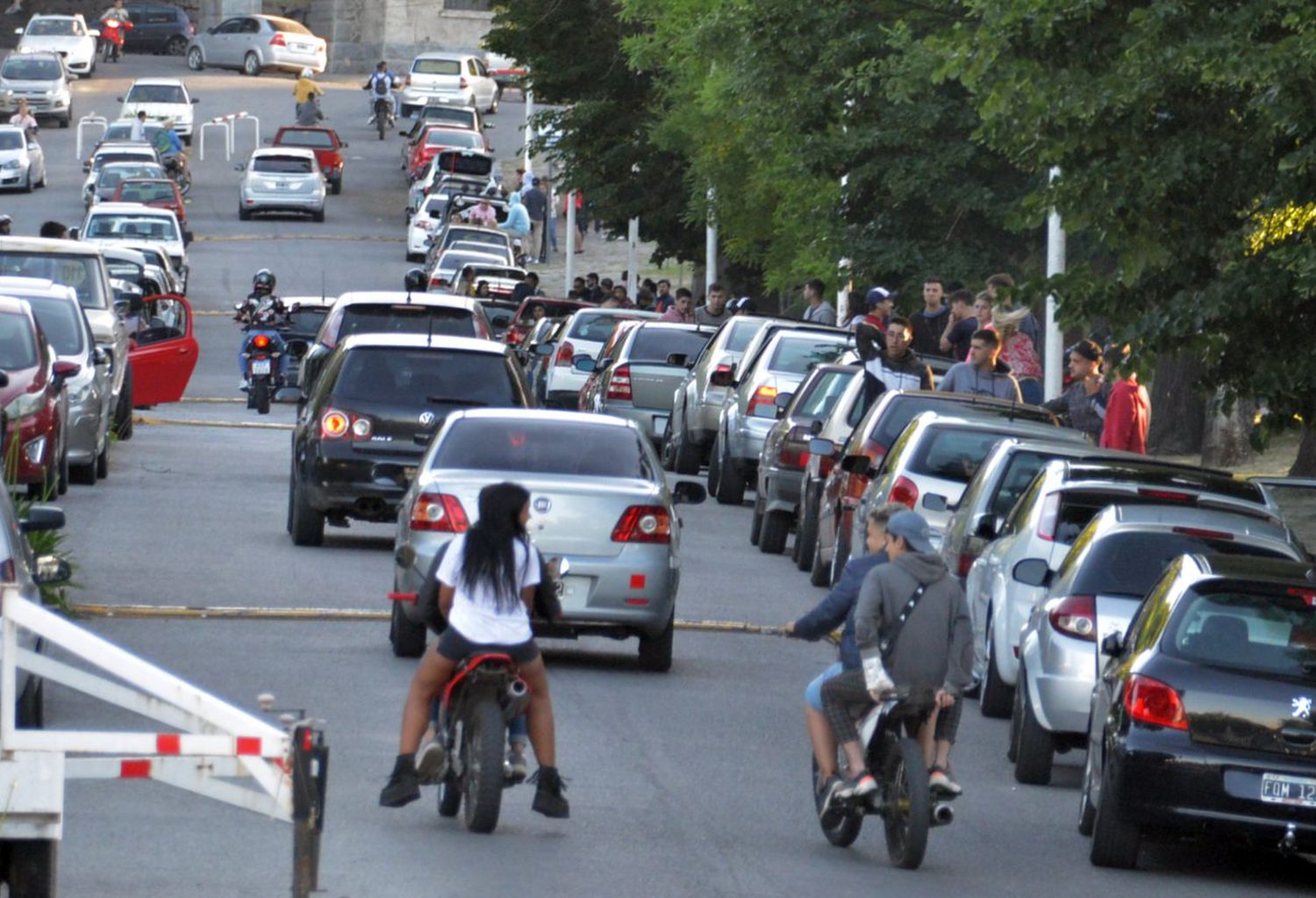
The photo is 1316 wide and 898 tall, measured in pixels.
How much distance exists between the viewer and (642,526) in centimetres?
1558

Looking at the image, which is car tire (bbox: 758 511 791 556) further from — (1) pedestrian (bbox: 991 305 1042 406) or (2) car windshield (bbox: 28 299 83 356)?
(2) car windshield (bbox: 28 299 83 356)

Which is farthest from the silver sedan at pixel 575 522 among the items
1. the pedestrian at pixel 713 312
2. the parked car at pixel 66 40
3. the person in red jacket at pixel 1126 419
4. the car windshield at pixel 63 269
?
the parked car at pixel 66 40

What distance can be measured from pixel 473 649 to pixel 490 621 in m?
0.13

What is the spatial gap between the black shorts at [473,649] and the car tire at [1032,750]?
3.52 meters

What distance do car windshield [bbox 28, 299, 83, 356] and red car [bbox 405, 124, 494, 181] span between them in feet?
144

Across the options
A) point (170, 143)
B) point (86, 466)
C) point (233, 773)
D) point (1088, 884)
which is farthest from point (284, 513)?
point (170, 143)

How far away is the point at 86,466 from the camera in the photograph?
24.6 meters

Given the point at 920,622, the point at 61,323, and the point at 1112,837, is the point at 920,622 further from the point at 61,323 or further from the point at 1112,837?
the point at 61,323

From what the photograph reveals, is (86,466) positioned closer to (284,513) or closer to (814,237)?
(284,513)

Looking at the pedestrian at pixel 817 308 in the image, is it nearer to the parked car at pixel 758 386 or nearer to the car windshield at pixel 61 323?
the parked car at pixel 758 386

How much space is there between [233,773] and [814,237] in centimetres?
2592

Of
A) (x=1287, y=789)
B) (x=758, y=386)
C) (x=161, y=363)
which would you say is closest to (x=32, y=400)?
(x=758, y=386)

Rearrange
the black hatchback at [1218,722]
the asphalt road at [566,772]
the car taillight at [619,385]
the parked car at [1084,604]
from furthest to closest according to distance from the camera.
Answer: the car taillight at [619,385]
the parked car at [1084,604]
the black hatchback at [1218,722]
the asphalt road at [566,772]

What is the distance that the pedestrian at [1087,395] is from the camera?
2127cm
